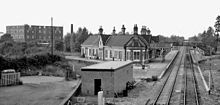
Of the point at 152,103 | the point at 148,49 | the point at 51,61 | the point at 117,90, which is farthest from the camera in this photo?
the point at 148,49

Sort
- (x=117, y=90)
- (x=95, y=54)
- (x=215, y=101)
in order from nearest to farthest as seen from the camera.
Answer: (x=215, y=101) → (x=117, y=90) → (x=95, y=54)

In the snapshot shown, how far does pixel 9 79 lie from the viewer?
85.5 ft

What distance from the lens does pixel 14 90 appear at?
77.0 feet

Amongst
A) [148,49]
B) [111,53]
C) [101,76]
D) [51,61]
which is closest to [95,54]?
[111,53]

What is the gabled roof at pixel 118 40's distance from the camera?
169ft

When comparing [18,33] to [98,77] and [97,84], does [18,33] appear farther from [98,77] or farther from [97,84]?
[98,77]

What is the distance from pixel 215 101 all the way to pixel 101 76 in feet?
29.8

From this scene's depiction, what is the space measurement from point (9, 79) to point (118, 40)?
31053 millimetres

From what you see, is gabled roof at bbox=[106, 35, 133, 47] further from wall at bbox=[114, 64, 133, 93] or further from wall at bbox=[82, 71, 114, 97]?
wall at bbox=[82, 71, 114, 97]

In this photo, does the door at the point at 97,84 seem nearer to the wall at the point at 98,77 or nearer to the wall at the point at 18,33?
the wall at the point at 98,77

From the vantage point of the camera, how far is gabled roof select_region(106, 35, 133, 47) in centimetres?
5143

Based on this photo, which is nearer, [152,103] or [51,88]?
[152,103]

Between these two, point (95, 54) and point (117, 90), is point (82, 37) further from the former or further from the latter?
point (117, 90)

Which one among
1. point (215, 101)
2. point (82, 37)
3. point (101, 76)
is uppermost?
point (82, 37)
